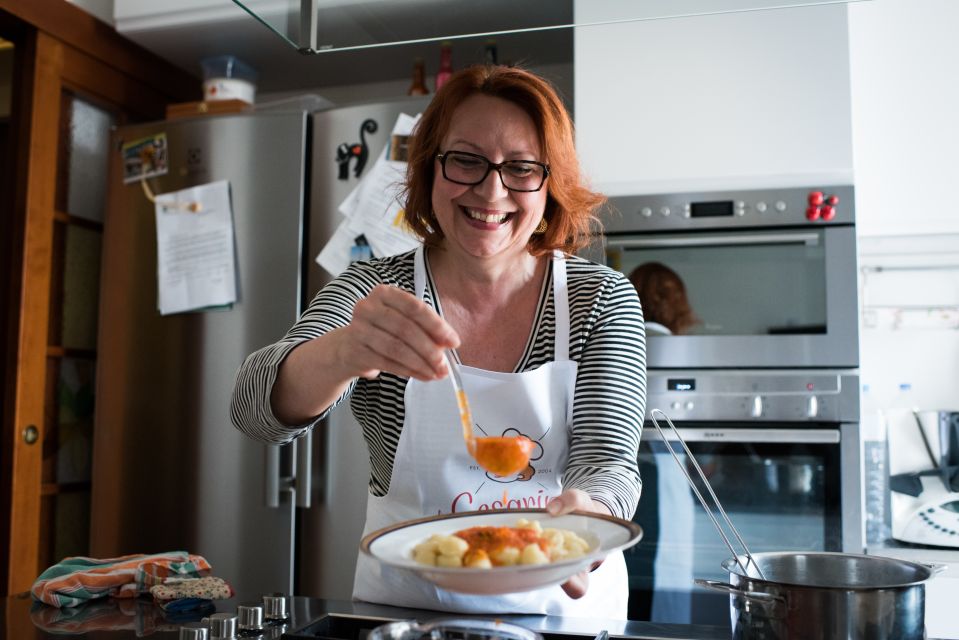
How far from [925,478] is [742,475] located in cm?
45

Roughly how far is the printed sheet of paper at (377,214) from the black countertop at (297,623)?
1229 millimetres

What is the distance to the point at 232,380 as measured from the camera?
2260 mm

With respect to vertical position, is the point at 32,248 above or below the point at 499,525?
above

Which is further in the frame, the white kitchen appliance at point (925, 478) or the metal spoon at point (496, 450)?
the white kitchen appliance at point (925, 478)

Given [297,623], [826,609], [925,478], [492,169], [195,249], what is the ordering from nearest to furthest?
[826,609], [297,623], [492,169], [925,478], [195,249]

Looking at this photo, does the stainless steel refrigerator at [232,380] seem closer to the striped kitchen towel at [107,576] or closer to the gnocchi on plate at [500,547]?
the striped kitchen towel at [107,576]

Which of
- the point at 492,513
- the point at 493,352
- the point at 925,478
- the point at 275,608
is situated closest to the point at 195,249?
the point at 493,352

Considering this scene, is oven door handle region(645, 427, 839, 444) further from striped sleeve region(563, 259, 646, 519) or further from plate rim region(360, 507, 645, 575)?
plate rim region(360, 507, 645, 575)

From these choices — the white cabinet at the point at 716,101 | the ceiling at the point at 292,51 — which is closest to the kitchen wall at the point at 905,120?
the white cabinet at the point at 716,101

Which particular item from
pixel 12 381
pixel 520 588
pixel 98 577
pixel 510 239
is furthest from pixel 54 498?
A: pixel 520 588

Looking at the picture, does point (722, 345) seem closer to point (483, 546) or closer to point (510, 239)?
point (510, 239)

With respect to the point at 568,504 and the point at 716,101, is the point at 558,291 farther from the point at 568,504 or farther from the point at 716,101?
the point at 716,101

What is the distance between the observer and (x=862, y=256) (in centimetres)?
223

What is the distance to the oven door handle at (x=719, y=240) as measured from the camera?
1.95 metres
